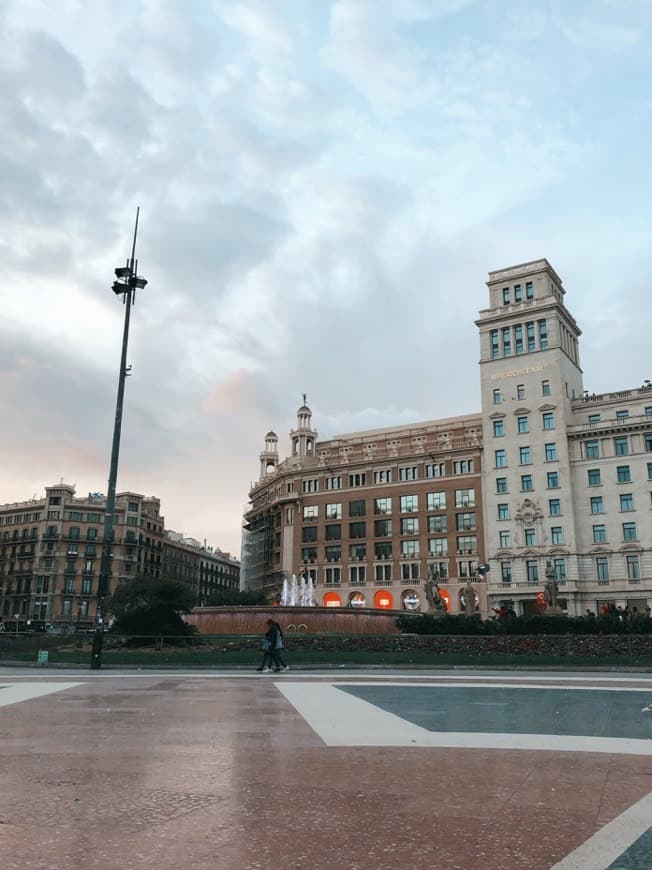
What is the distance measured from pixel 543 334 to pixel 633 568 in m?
26.5

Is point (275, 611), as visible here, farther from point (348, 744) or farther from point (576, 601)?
point (576, 601)

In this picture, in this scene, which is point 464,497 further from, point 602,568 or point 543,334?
point 543,334

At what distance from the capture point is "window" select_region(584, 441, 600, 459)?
71.5m

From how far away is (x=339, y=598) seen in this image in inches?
3381

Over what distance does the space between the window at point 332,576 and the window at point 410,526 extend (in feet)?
32.0

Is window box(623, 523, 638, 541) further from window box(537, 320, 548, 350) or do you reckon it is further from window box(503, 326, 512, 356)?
window box(503, 326, 512, 356)

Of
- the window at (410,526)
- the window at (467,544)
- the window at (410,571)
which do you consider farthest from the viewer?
the window at (410,526)

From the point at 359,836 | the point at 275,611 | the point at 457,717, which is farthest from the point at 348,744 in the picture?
the point at 275,611

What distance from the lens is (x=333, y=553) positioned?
88.7 m

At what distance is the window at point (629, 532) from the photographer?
67500mm

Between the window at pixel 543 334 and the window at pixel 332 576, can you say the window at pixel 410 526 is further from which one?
the window at pixel 543 334

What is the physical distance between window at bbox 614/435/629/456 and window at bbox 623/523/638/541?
7070 millimetres

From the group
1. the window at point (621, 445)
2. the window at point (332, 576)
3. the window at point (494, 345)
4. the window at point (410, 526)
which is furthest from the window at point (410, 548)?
the window at point (621, 445)

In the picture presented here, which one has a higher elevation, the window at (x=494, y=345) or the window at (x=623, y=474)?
the window at (x=494, y=345)
